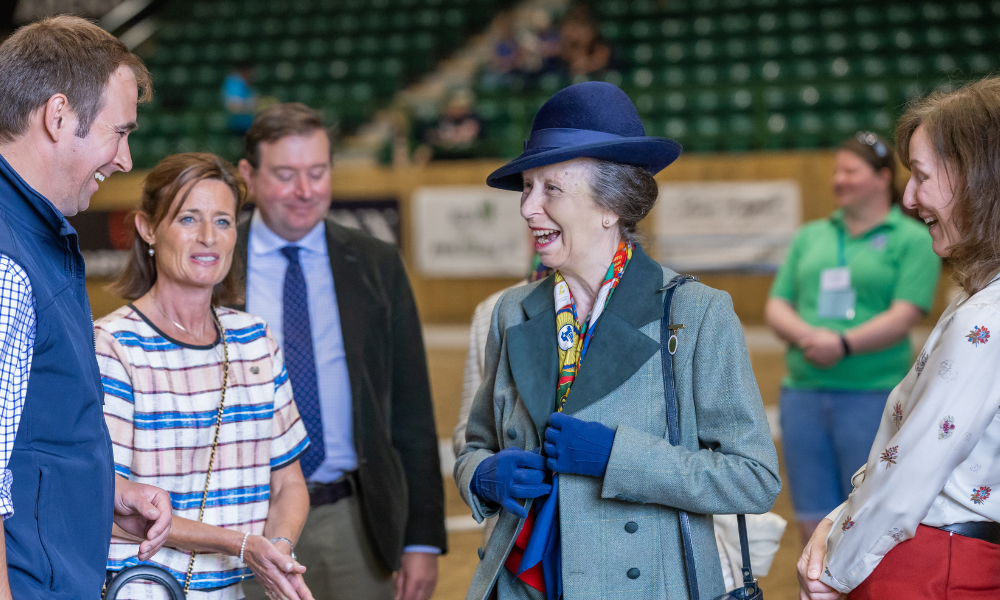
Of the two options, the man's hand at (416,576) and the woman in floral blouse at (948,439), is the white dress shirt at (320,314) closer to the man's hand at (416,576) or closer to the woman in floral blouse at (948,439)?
the man's hand at (416,576)

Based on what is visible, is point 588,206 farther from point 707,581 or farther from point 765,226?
point 765,226

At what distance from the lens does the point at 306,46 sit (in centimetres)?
1305

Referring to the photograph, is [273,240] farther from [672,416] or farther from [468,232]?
[468,232]

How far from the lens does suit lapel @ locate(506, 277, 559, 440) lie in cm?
176

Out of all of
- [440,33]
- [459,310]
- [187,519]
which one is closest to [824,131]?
[459,310]

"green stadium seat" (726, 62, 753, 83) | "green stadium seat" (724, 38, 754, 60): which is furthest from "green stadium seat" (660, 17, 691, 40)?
"green stadium seat" (726, 62, 753, 83)

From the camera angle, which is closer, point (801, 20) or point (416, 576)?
point (416, 576)

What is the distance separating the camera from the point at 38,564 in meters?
1.32

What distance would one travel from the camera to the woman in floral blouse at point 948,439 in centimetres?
152

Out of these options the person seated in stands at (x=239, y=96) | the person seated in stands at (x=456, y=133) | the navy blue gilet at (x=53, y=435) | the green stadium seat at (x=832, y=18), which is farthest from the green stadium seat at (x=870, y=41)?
the navy blue gilet at (x=53, y=435)

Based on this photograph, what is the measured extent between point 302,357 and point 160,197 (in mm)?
605

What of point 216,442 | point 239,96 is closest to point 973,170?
point 216,442

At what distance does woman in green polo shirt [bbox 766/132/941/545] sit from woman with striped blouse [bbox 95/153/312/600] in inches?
84.9

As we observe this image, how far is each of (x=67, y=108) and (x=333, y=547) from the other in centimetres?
142
